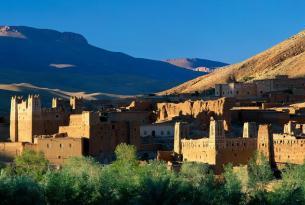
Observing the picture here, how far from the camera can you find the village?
5241 centimetres

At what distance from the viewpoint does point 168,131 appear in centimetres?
6041

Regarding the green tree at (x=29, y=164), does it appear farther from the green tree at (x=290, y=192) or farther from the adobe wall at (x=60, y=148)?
the green tree at (x=290, y=192)

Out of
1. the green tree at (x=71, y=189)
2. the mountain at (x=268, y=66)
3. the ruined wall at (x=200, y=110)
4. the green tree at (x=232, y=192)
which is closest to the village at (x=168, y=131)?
the ruined wall at (x=200, y=110)

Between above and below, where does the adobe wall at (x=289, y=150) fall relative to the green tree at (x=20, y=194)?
above

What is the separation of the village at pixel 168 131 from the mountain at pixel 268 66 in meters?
29.4

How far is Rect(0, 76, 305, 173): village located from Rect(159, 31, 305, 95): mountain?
29.4 meters

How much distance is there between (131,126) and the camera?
57.3 meters

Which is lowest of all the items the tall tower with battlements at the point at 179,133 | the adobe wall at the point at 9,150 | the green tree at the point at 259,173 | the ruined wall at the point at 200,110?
the green tree at the point at 259,173

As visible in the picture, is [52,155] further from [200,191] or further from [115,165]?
[200,191]

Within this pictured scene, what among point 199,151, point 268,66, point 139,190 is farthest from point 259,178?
point 268,66

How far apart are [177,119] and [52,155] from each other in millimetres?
10214

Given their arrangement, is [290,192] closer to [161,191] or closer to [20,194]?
[161,191]

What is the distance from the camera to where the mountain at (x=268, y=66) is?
321ft

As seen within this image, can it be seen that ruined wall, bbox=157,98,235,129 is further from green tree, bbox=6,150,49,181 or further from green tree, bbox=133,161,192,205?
green tree, bbox=133,161,192,205
